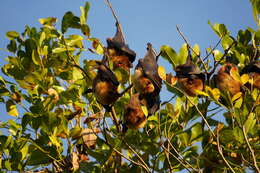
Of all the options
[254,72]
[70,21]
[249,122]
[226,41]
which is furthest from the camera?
[70,21]

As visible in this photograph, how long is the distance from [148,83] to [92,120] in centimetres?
115

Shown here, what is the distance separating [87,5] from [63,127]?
44.4 inches

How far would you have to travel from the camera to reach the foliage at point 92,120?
367 centimetres

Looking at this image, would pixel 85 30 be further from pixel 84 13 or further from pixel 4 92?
pixel 4 92

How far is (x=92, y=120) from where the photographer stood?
14.1 ft

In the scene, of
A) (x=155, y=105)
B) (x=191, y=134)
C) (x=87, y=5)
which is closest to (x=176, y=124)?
(x=191, y=134)

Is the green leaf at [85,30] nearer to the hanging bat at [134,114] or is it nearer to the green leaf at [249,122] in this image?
the hanging bat at [134,114]

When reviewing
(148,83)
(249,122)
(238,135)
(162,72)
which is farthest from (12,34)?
(249,122)

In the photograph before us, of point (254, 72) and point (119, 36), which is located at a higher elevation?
point (119, 36)

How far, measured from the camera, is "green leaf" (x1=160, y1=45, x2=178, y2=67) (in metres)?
3.76

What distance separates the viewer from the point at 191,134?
3.75 metres

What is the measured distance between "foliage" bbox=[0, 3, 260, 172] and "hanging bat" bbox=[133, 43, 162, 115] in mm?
130

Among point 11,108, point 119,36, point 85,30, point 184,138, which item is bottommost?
point 184,138

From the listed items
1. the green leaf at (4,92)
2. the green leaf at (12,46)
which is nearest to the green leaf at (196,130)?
the green leaf at (4,92)
